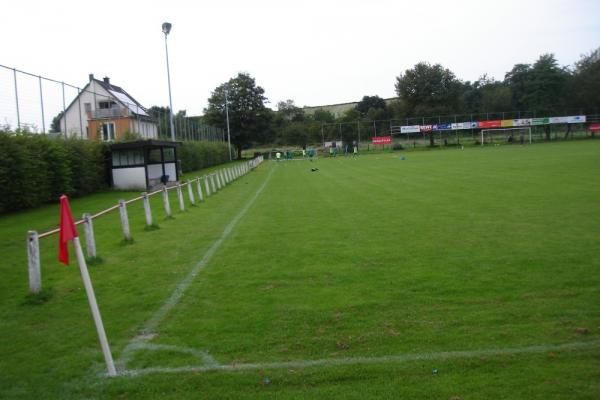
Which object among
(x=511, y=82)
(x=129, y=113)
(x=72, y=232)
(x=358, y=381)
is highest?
(x=511, y=82)

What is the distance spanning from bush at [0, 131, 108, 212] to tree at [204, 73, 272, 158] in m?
54.1

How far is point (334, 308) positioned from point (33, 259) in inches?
162

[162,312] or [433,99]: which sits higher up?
[433,99]

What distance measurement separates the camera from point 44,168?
65.7ft

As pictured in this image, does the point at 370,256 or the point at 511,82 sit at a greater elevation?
the point at 511,82

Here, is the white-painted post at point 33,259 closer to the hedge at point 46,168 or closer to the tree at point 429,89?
the hedge at point 46,168

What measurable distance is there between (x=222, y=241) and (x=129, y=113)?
2987 cm

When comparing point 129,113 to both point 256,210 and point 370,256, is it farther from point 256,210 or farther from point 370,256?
point 370,256

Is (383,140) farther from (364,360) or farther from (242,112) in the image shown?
(364,360)


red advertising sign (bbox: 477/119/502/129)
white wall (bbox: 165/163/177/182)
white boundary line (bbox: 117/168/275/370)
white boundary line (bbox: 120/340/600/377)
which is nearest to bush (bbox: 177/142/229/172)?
white wall (bbox: 165/163/177/182)

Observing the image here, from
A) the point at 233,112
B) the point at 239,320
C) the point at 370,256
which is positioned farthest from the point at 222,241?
the point at 233,112

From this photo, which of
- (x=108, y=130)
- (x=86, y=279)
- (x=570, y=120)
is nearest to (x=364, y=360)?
(x=86, y=279)

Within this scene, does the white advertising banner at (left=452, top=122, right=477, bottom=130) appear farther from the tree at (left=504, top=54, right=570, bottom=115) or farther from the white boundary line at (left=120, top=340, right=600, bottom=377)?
the white boundary line at (left=120, top=340, right=600, bottom=377)

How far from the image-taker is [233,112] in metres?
79.6
